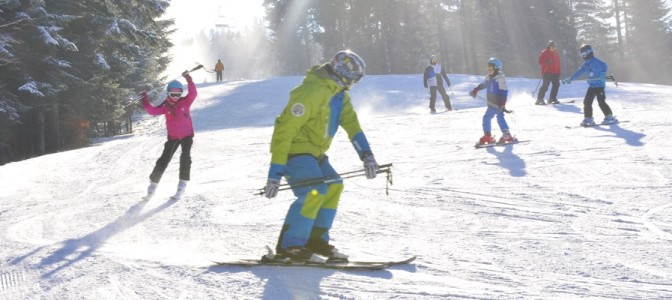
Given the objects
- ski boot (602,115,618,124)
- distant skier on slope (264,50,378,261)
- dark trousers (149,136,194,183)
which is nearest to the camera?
distant skier on slope (264,50,378,261)

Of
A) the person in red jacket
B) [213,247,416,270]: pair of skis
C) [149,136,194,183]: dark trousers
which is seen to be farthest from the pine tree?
[213,247,416,270]: pair of skis

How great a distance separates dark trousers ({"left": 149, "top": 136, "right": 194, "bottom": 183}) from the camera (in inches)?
371

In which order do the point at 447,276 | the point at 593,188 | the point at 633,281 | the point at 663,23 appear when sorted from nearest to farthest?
the point at 633,281 → the point at 447,276 → the point at 593,188 → the point at 663,23

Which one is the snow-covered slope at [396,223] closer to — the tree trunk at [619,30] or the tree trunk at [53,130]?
Result: the tree trunk at [53,130]

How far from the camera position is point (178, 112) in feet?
30.8

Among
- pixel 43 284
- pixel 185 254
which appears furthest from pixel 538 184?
pixel 43 284

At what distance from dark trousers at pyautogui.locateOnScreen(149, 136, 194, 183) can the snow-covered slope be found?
0.31 m

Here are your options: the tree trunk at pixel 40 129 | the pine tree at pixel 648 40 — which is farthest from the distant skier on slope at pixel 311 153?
the pine tree at pixel 648 40

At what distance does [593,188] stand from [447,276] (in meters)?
4.13

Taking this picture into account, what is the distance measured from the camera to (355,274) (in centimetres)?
495

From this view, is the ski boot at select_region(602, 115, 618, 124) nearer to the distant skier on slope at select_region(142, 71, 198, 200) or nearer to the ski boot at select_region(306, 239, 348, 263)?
the distant skier on slope at select_region(142, 71, 198, 200)

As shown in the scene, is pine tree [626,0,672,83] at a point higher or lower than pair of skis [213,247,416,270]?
higher

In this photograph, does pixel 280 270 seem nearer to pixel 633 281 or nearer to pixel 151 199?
pixel 633 281

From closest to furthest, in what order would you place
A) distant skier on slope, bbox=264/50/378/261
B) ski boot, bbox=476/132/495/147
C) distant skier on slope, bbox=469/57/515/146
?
distant skier on slope, bbox=264/50/378/261, distant skier on slope, bbox=469/57/515/146, ski boot, bbox=476/132/495/147
